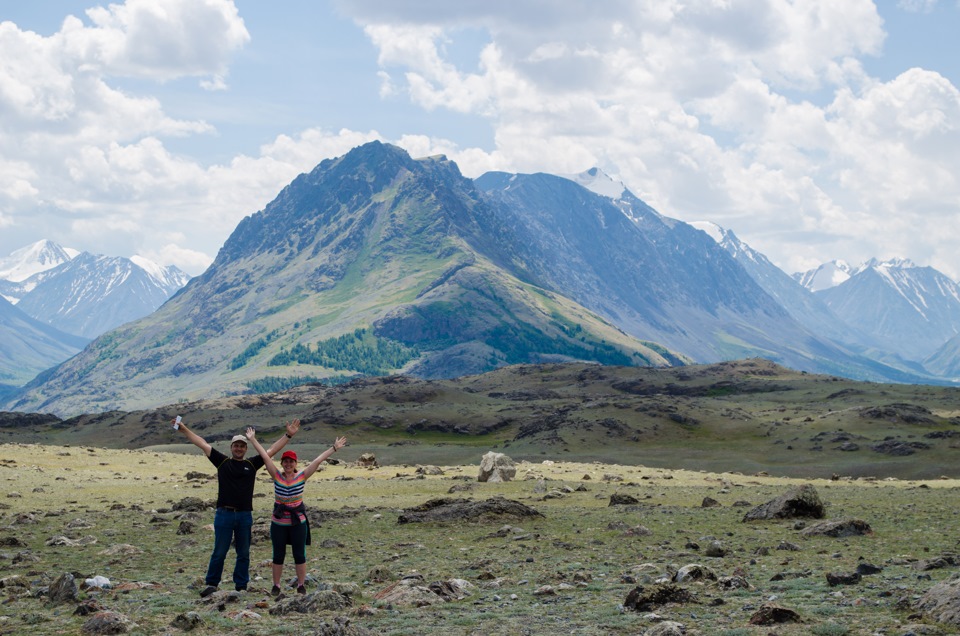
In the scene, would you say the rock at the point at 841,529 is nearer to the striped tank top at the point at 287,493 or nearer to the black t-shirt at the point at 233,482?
the striped tank top at the point at 287,493

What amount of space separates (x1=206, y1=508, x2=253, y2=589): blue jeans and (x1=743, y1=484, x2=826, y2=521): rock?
75.0 ft

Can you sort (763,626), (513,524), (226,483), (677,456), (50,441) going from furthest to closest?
1. (50,441)
2. (677,456)
3. (513,524)
4. (226,483)
5. (763,626)

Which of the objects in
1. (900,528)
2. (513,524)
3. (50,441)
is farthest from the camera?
(50,441)

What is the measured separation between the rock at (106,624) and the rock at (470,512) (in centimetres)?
2140

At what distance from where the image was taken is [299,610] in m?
20.6

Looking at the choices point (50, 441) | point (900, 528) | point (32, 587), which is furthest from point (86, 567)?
point (50, 441)

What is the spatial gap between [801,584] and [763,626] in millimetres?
5362

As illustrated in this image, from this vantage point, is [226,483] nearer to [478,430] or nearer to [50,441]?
[478,430]

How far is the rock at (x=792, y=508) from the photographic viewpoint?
37812mm

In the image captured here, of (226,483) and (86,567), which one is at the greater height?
(226,483)

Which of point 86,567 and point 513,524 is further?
point 513,524

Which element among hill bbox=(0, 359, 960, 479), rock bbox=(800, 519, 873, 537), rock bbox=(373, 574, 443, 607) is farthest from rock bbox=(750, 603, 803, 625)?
hill bbox=(0, 359, 960, 479)

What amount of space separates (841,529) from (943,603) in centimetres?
1572

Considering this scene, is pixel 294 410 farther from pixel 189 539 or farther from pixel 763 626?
pixel 763 626
